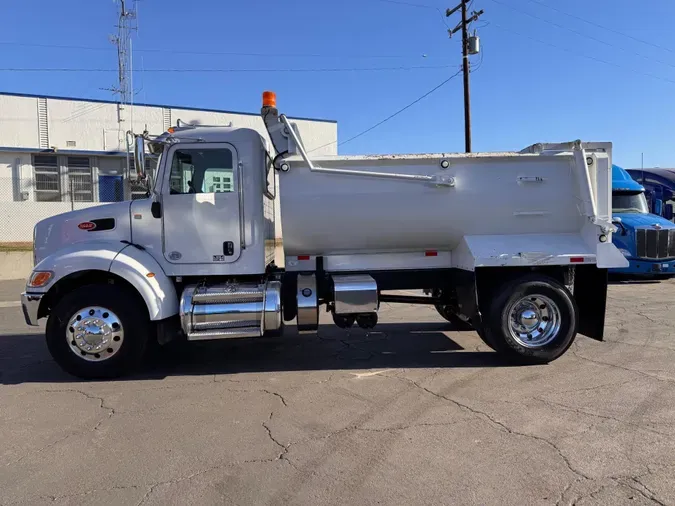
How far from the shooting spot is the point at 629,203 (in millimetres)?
14820

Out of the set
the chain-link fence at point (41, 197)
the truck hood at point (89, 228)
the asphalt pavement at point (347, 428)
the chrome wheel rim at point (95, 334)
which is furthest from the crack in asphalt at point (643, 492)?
the chain-link fence at point (41, 197)

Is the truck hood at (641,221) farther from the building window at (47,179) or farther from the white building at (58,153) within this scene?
the building window at (47,179)

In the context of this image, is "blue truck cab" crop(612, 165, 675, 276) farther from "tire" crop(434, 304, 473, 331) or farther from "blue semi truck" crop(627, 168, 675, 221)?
"tire" crop(434, 304, 473, 331)

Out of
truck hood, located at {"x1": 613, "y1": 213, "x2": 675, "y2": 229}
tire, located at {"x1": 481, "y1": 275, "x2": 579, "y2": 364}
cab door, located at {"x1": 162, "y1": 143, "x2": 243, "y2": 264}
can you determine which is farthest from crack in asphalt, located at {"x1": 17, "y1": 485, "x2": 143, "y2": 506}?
truck hood, located at {"x1": 613, "y1": 213, "x2": 675, "y2": 229}

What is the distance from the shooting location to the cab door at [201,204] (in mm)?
6082

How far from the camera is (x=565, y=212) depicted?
6.43 meters

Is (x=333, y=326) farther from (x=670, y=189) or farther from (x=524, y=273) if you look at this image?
(x=670, y=189)

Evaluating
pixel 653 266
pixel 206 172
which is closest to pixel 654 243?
pixel 653 266

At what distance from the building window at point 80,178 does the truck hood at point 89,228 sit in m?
16.7

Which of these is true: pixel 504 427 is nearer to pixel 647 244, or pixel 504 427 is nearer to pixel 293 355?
pixel 293 355

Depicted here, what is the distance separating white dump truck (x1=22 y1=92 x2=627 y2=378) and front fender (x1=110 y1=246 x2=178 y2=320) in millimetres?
17

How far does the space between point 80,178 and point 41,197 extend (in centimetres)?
166

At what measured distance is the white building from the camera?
1986 cm

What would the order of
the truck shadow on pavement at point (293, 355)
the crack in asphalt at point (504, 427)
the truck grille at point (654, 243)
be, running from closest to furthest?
1. the crack in asphalt at point (504, 427)
2. the truck shadow on pavement at point (293, 355)
3. the truck grille at point (654, 243)
